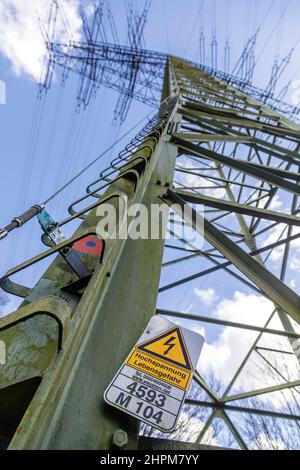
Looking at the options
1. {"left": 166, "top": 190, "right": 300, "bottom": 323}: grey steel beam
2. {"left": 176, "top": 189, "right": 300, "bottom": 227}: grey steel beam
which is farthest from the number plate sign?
{"left": 176, "top": 189, "right": 300, "bottom": 227}: grey steel beam

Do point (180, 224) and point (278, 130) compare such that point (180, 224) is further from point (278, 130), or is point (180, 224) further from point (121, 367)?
point (121, 367)

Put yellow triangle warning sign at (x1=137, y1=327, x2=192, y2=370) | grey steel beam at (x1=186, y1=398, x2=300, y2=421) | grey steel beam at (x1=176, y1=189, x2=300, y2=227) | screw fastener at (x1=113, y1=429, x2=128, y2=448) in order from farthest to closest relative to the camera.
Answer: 1. grey steel beam at (x1=186, y1=398, x2=300, y2=421)
2. grey steel beam at (x1=176, y1=189, x2=300, y2=227)
3. yellow triangle warning sign at (x1=137, y1=327, x2=192, y2=370)
4. screw fastener at (x1=113, y1=429, x2=128, y2=448)

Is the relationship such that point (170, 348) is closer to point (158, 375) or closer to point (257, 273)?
point (158, 375)

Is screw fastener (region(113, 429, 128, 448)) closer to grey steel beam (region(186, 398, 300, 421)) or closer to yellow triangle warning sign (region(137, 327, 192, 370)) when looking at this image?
yellow triangle warning sign (region(137, 327, 192, 370))

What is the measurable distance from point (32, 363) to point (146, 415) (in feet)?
1.57

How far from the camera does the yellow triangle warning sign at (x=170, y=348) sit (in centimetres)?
112

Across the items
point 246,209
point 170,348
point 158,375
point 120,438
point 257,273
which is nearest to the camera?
point 120,438

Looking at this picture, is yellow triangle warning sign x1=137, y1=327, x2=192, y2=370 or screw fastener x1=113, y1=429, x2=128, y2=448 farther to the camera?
yellow triangle warning sign x1=137, y1=327, x2=192, y2=370

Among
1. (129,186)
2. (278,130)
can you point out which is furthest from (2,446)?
Result: (278,130)

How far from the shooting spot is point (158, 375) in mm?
1054

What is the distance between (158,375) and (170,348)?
0.43ft

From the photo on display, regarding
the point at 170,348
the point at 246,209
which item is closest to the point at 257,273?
the point at 246,209

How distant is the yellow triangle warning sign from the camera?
44.0 inches

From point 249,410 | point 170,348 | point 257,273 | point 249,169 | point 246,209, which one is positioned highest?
point 249,169
